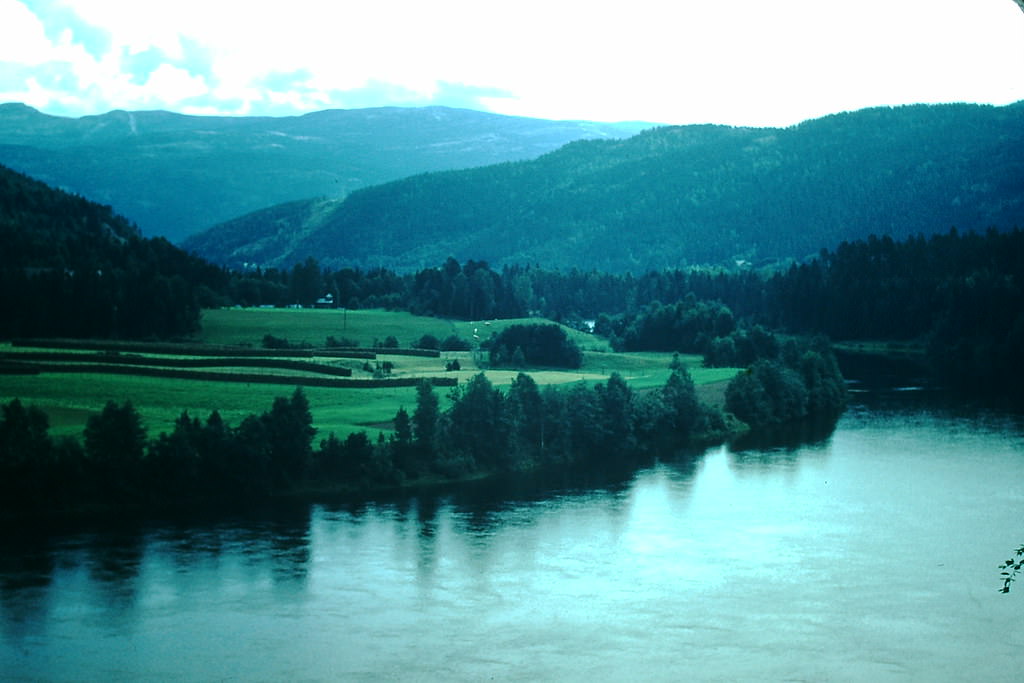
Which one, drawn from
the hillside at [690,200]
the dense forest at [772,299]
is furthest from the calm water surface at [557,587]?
the hillside at [690,200]

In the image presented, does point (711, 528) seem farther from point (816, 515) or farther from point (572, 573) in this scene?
point (572, 573)

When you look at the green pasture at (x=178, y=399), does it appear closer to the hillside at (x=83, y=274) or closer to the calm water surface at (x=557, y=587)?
the calm water surface at (x=557, y=587)

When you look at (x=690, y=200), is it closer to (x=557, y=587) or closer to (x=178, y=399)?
(x=178, y=399)

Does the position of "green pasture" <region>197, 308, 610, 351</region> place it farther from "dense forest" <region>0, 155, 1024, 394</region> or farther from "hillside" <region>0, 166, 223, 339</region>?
"hillside" <region>0, 166, 223, 339</region>

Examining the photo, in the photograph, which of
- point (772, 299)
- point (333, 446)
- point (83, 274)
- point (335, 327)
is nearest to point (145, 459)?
point (333, 446)

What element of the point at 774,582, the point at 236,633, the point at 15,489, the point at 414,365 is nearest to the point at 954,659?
the point at 774,582

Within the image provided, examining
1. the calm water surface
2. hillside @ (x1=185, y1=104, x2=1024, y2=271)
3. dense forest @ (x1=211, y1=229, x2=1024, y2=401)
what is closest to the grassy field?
dense forest @ (x1=211, y1=229, x2=1024, y2=401)
